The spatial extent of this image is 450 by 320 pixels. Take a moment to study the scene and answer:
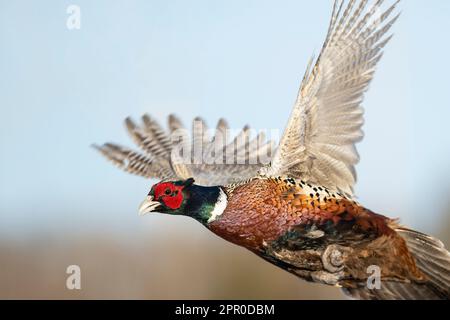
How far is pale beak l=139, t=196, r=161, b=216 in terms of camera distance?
3.26m

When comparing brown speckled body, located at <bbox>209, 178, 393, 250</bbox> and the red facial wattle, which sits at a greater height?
the red facial wattle

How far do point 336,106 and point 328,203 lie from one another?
1.66 feet

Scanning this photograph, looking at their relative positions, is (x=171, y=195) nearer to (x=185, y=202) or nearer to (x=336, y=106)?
(x=185, y=202)

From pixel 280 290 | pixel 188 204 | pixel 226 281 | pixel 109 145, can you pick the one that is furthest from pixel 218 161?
pixel 226 281

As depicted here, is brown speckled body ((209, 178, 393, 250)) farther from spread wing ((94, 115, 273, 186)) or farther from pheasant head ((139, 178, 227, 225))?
spread wing ((94, 115, 273, 186))

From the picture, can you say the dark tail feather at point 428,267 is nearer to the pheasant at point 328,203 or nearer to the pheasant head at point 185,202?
the pheasant at point 328,203

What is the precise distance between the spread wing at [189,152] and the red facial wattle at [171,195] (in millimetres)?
706

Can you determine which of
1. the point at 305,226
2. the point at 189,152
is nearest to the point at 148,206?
the point at 305,226

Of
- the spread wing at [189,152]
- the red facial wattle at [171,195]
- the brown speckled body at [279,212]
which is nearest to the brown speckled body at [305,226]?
the brown speckled body at [279,212]

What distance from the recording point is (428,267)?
3.39 m

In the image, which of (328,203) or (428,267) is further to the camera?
(428,267)

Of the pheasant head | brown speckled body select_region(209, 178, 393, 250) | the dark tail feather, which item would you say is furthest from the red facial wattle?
the dark tail feather

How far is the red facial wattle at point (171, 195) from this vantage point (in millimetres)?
3254

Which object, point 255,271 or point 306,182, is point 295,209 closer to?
point 306,182
